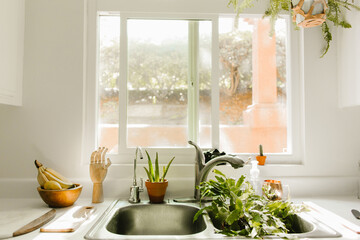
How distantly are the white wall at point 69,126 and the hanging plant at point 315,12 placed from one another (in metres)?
0.30

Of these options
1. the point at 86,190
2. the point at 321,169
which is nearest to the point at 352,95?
the point at 321,169

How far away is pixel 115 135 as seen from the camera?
6.18 ft

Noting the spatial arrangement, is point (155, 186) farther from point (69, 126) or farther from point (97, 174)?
point (69, 126)

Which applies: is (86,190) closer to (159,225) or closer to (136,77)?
(159,225)

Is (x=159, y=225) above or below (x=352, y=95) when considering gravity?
below

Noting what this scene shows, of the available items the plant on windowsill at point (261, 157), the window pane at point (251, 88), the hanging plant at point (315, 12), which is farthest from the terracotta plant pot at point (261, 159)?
the hanging plant at point (315, 12)

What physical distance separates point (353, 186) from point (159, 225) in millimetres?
1228

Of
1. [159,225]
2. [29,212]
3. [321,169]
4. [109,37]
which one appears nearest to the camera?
[29,212]

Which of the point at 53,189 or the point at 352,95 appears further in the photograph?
the point at 352,95

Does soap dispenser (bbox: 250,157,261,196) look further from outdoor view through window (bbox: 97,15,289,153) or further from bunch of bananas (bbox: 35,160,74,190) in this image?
bunch of bananas (bbox: 35,160,74,190)

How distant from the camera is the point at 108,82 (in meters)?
1.91

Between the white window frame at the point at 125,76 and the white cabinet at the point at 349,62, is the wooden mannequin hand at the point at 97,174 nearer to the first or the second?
the white window frame at the point at 125,76

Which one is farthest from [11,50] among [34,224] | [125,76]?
[34,224]

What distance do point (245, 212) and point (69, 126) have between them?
117cm
